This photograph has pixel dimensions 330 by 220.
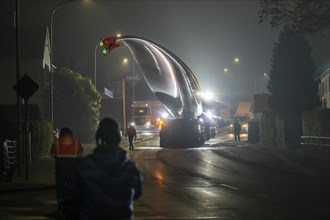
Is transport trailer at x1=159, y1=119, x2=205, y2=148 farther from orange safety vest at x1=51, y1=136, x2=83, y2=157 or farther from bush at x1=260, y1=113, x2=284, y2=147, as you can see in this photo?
orange safety vest at x1=51, y1=136, x2=83, y2=157

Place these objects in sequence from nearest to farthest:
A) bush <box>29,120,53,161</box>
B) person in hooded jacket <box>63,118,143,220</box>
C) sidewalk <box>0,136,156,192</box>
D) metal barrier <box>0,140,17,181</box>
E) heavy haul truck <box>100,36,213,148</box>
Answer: person in hooded jacket <box>63,118,143,220</box>, sidewalk <box>0,136,156,192</box>, metal barrier <box>0,140,17,181</box>, bush <box>29,120,53,161</box>, heavy haul truck <box>100,36,213,148</box>

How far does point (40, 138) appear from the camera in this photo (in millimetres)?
27562

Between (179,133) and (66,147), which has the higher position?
(179,133)

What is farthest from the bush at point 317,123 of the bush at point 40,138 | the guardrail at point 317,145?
the bush at point 40,138

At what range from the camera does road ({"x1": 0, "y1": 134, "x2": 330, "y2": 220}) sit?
40.0ft

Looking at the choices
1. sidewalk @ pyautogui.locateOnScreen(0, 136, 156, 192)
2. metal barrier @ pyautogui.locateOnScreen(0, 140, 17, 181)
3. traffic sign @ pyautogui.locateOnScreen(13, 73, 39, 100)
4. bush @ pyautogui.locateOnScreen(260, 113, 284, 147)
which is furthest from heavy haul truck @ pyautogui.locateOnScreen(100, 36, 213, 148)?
traffic sign @ pyautogui.locateOnScreen(13, 73, 39, 100)

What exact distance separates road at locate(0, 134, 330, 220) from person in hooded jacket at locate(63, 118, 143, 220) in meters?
6.93

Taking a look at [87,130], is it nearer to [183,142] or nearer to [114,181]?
[183,142]

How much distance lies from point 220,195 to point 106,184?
36.0ft

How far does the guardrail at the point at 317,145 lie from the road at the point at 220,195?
370 cm

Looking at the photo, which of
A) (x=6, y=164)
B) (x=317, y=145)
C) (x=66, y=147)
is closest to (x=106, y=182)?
(x=66, y=147)

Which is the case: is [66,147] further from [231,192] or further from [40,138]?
[40,138]

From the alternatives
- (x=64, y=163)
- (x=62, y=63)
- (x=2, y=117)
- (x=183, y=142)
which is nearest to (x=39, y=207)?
(x=64, y=163)

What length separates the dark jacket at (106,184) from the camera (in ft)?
15.3
